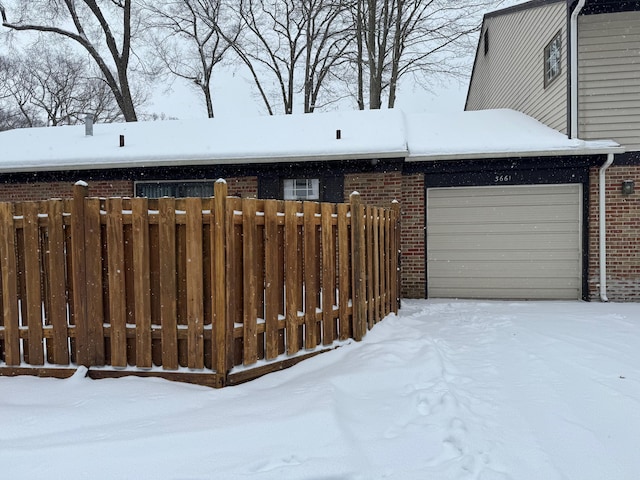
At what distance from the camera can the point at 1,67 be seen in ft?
90.3

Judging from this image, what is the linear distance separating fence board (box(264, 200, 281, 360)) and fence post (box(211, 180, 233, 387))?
0.42 m

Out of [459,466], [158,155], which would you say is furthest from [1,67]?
[459,466]

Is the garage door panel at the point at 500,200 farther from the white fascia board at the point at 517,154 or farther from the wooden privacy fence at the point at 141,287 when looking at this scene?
the wooden privacy fence at the point at 141,287

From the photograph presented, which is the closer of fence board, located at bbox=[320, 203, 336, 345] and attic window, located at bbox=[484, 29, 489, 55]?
fence board, located at bbox=[320, 203, 336, 345]

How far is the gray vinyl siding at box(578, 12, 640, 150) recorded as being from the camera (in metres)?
7.77

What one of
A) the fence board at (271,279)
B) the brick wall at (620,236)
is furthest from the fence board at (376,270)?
the brick wall at (620,236)

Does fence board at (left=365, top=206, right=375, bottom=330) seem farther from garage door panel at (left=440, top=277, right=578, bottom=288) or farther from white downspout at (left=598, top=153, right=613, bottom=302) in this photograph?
white downspout at (left=598, top=153, right=613, bottom=302)

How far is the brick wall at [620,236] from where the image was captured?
7.84 meters

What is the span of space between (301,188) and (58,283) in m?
5.97

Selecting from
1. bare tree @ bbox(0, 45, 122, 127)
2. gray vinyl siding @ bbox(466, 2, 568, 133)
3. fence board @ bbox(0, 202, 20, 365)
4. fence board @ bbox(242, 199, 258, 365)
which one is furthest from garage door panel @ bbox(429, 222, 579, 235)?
bare tree @ bbox(0, 45, 122, 127)

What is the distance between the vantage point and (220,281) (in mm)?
3377

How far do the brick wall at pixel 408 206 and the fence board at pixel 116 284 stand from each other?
576 centimetres

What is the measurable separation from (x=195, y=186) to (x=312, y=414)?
744cm

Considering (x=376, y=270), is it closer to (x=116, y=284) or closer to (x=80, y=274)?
(x=116, y=284)
